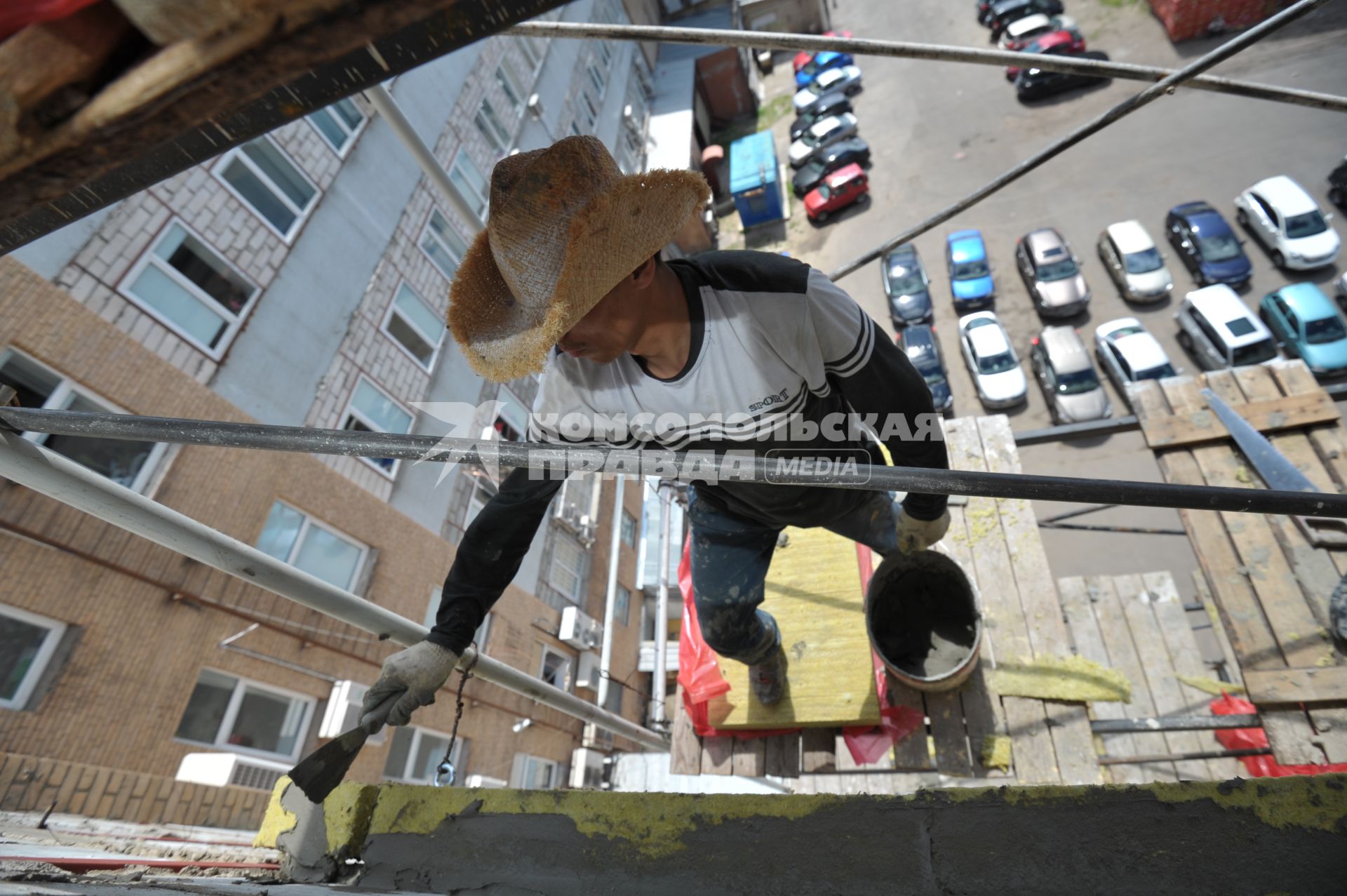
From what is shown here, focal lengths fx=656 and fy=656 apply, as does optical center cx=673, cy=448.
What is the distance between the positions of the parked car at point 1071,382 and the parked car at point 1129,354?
40 cm

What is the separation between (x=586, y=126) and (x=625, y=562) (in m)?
15.6

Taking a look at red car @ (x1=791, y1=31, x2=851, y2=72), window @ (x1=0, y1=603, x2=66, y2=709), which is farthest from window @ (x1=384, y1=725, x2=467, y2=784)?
red car @ (x1=791, y1=31, x2=851, y2=72)

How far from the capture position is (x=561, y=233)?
1.86 m

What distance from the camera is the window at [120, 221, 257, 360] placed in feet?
25.2

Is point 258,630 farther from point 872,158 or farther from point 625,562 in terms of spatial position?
point 872,158

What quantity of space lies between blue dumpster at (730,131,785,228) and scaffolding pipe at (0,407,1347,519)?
22.8 m

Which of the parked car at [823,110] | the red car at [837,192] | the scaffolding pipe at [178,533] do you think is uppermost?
the parked car at [823,110]

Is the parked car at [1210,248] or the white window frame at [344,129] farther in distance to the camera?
the parked car at [1210,248]

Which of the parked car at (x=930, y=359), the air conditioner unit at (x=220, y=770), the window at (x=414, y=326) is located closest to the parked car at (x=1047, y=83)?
the parked car at (x=930, y=359)

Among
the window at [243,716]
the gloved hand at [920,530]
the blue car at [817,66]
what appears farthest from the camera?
the blue car at [817,66]

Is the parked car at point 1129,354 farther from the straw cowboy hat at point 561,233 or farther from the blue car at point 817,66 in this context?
the blue car at point 817,66

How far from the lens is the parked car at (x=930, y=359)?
1491 centimetres

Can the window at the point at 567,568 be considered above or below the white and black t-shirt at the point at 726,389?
above

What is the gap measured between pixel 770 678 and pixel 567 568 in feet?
38.3
